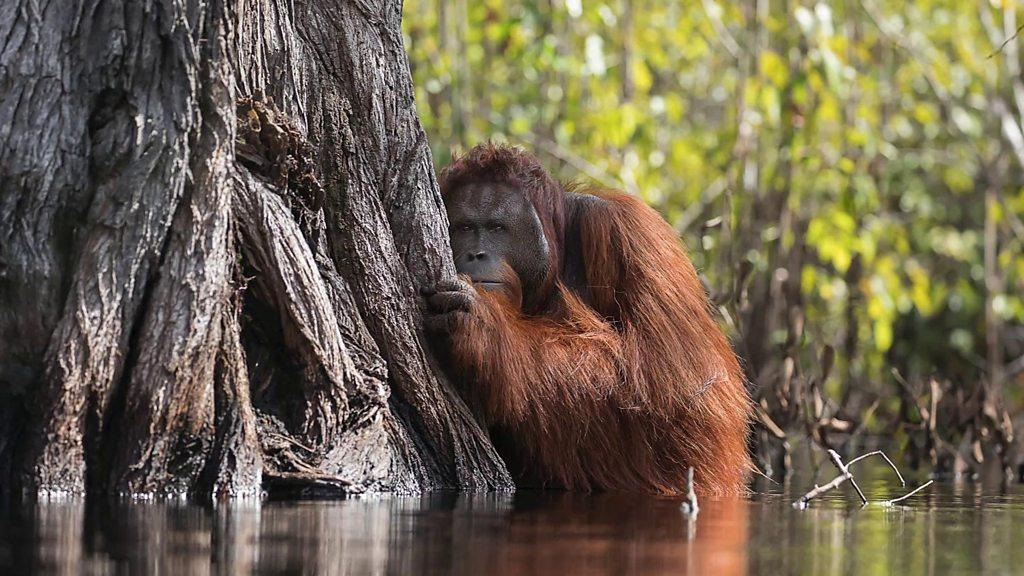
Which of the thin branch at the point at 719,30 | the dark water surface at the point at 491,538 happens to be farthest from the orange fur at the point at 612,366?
the thin branch at the point at 719,30

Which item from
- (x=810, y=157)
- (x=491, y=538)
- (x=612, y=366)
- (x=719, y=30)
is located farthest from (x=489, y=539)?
(x=719, y=30)

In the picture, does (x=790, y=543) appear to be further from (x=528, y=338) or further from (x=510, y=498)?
(x=528, y=338)

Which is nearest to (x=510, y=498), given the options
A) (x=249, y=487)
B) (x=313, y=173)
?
(x=249, y=487)

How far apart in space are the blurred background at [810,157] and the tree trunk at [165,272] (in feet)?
12.2

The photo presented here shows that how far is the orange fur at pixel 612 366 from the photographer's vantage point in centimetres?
484

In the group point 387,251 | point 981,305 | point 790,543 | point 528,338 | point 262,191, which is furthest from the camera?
point 981,305

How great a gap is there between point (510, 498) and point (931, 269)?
9812mm

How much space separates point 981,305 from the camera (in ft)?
41.6

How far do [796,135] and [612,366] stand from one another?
5308mm

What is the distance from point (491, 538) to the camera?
3.22 m

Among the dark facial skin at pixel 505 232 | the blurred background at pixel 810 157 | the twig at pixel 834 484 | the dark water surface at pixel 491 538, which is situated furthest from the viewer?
the blurred background at pixel 810 157

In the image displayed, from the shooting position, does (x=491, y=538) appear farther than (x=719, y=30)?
No

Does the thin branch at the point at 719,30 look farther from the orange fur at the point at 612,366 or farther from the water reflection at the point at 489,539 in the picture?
the water reflection at the point at 489,539

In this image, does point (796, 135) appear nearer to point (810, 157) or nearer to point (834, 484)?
point (810, 157)
